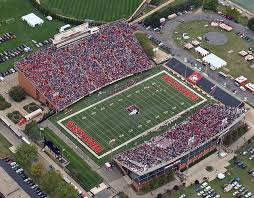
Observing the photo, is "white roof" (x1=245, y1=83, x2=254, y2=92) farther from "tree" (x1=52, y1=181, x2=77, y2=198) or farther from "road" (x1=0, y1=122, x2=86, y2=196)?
"tree" (x1=52, y1=181, x2=77, y2=198)

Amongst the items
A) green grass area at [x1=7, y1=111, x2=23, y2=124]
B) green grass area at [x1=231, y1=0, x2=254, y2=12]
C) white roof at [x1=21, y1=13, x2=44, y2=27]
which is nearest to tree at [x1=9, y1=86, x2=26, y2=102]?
green grass area at [x1=7, y1=111, x2=23, y2=124]

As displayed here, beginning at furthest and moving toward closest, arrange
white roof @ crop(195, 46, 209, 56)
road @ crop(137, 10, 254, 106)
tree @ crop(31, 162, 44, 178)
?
white roof @ crop(195, 46, 209, 56), road @ crop(137, 10, 254, 106), tree @ crop(31, 162, 44, 178)

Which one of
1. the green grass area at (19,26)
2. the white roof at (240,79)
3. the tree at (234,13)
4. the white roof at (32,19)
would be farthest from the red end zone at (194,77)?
the white roof at (32,19)

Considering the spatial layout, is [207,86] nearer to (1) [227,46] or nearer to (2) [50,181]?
(1) [227,46]


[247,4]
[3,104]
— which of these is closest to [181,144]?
[3,104]

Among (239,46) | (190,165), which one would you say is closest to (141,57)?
(239,46)

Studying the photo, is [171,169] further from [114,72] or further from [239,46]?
[239,46]

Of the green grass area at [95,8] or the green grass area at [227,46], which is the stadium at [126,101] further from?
the green grass area at [95,8]
